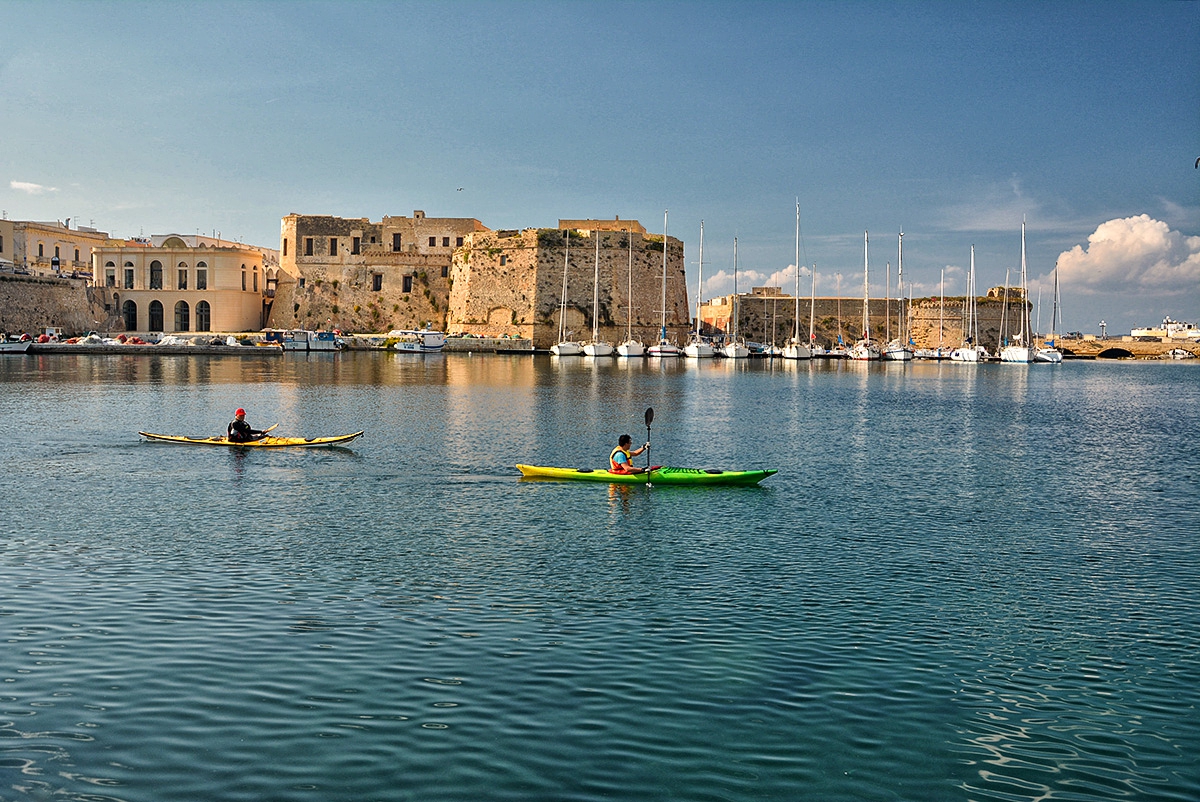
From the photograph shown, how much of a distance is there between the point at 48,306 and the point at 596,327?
3319cm

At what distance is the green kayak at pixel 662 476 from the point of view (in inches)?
645

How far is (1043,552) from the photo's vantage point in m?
12.3

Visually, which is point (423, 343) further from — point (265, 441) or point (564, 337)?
point (265, 441)

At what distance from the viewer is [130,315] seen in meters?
69.2

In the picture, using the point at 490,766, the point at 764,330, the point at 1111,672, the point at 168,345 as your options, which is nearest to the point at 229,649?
the point at 490,766

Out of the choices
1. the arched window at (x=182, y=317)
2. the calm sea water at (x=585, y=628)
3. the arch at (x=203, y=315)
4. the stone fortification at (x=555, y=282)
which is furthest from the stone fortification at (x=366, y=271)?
the calm sea water at (x=585, y=628)

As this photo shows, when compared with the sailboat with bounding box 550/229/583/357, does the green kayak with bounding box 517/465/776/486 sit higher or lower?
lower

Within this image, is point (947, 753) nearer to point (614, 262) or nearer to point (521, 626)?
point (521, 626)

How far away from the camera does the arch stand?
2724 inches

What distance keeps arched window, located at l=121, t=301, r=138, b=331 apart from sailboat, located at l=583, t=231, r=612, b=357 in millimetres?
29724

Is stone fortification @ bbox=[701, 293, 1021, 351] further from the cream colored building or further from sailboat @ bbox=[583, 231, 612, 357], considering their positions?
the cream colored building

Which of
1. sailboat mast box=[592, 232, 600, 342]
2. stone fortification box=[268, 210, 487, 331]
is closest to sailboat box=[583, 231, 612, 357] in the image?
sailboat mast box=[592, 232, 600, 342]

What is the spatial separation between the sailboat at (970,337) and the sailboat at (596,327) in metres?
26.9

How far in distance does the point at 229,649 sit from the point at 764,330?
7839cm
